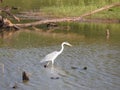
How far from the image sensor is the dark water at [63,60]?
17781 mm

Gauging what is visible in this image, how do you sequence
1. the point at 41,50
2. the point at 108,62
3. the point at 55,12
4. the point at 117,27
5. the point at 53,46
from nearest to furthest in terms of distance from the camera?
the point at 108,62, the point at 41,50, the point at 53,46, the point at 117,27, the point at 55,12

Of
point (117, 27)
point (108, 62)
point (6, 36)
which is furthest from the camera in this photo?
point (117, 27)

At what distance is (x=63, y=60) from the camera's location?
892 inches

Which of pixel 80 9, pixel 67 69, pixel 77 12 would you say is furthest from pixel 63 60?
pixel 80 9

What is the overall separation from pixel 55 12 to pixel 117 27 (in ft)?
22.8

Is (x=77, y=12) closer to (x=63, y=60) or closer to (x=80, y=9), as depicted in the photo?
(x=80, y=9)

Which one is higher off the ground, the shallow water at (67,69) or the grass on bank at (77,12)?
the grass on bank at (77,12)

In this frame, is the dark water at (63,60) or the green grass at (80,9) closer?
the dark water at (63,60)

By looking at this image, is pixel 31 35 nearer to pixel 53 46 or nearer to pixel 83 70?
pixel 53 46

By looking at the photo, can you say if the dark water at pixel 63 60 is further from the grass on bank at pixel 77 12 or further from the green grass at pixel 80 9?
the green grass at pixel 80 9

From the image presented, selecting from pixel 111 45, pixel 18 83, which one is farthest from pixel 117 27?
pixel 18 83

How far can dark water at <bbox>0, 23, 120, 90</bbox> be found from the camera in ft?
58.3

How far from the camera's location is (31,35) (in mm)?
31859

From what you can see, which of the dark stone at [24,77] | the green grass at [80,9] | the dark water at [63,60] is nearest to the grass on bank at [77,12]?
the green grass at [80,9]
